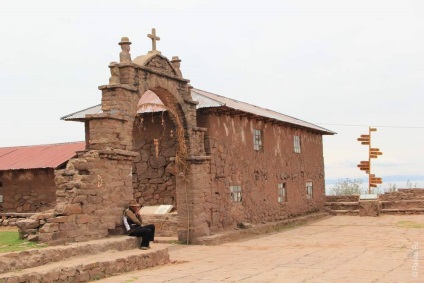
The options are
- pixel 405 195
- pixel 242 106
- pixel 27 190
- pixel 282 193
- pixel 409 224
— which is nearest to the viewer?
pixel 242 106

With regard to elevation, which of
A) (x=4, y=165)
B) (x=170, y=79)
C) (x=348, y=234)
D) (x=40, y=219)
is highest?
(x=170, y=79)

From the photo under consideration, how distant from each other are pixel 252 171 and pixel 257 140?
4.94 feet

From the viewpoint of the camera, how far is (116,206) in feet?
43.1

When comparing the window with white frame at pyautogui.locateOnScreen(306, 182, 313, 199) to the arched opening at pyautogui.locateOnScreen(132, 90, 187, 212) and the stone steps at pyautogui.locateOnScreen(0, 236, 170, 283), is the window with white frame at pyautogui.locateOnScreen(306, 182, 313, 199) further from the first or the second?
the stone steps at pyautogui.locateOnScreen(0, 236, 170, 283)

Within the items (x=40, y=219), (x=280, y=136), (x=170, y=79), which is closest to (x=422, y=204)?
(x=280, y=136)

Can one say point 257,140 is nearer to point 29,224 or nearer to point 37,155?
point 37,155

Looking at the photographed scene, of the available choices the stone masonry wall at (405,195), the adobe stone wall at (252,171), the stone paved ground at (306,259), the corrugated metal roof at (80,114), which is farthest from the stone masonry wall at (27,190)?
the stone masonry wall at (405,195)

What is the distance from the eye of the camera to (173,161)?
1706 cm

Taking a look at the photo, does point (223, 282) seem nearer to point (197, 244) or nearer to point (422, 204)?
point (197, 244)

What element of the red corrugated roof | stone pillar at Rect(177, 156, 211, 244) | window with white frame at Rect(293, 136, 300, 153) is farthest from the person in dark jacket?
window with white frame at Rect(293, 136, 300, 153)

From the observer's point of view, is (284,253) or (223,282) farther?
(284,253)

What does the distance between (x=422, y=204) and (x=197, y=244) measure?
16013 mm

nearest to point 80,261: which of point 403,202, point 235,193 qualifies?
point 235,193

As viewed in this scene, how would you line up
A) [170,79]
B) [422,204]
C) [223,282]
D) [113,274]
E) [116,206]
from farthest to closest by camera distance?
[422,204] → [170,79] → [116,206] → [113,274] → [223,282]
